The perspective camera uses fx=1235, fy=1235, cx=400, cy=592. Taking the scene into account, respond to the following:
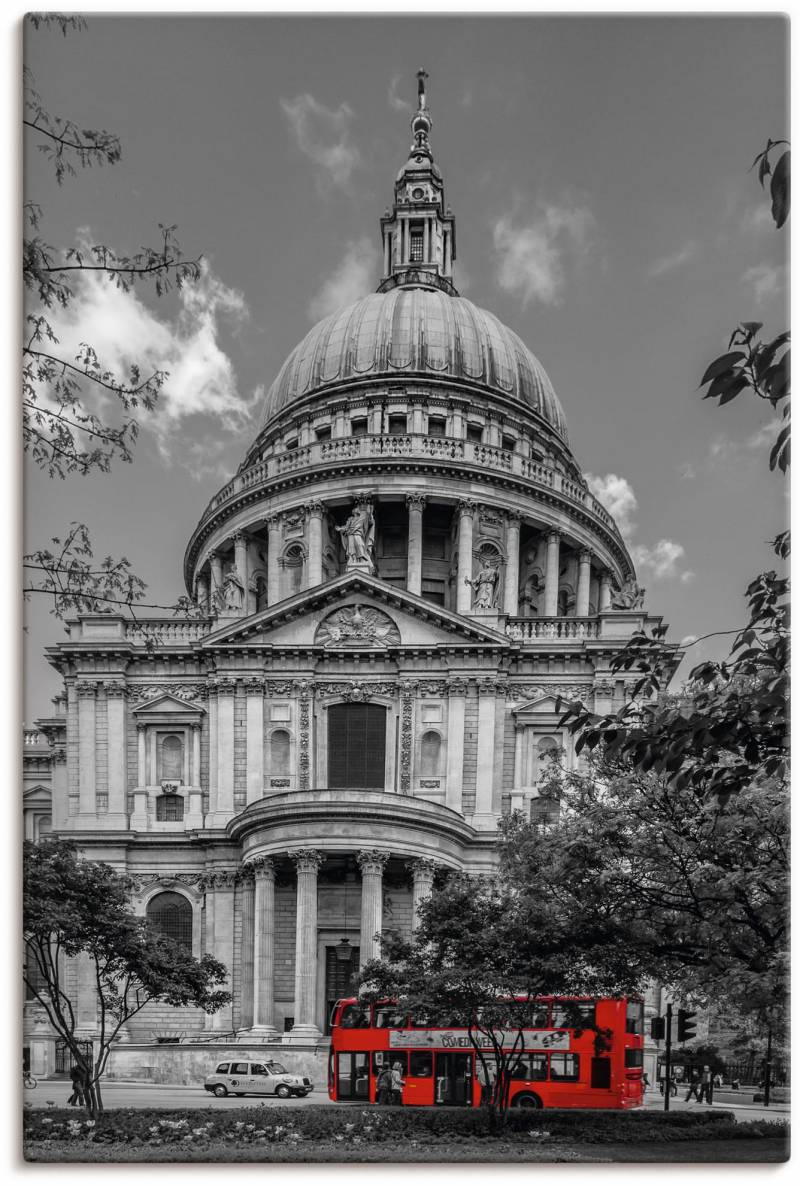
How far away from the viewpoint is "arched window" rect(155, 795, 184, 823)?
5078cm

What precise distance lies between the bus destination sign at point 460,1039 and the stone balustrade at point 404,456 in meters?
38.6

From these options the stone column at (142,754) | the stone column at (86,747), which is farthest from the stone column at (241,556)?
the stone column at (86,747)

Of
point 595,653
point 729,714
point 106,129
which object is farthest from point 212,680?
point 729,714

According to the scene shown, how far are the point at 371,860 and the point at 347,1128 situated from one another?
27.0 meters

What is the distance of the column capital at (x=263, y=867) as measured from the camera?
46.9 m

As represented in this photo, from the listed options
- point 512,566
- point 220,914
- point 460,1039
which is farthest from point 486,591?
point 460,1039

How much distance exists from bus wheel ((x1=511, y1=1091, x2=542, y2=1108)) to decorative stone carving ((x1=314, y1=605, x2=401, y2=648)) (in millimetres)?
23942

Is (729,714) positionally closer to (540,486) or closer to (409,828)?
(409,828)

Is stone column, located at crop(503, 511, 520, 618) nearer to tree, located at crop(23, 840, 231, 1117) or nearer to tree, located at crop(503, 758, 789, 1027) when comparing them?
tree, located at crop(23, 840, 231, 1117)

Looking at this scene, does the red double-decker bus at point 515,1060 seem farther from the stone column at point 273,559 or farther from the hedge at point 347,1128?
the stone column at point 273,559

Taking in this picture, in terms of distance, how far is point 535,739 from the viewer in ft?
165

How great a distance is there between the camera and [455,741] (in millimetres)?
49875

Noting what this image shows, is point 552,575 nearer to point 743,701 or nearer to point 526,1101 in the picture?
point 526,1101

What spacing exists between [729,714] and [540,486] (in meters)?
53.1
